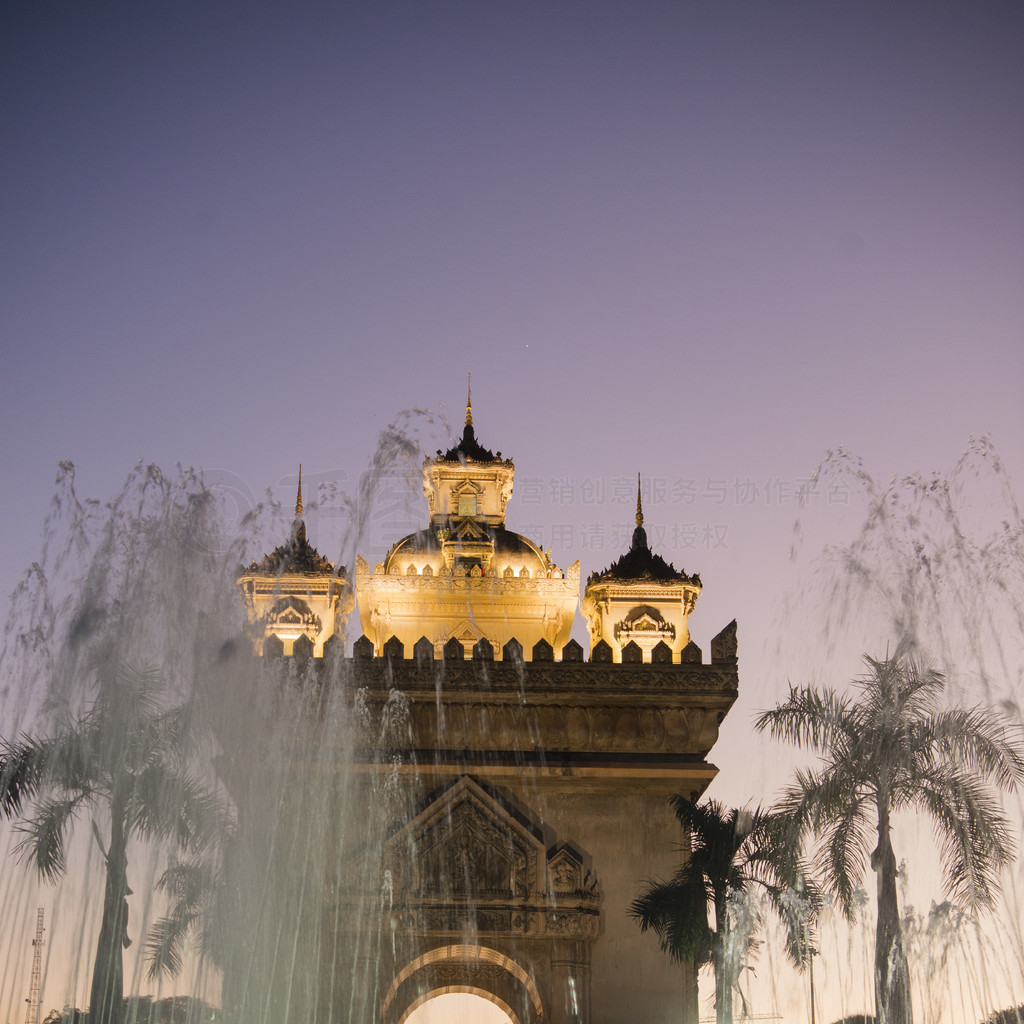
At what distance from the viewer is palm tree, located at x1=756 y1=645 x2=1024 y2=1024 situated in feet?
68.0

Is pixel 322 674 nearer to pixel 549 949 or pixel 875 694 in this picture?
pixel 549 949

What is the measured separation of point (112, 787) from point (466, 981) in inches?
417

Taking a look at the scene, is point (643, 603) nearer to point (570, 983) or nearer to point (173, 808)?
point (570, 983)

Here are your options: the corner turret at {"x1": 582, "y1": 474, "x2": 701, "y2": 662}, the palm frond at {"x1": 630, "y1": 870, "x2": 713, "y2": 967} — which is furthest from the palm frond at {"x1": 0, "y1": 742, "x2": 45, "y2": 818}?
the corner turret at {"x1": 582, "y1": 474, "x2": 701, "y2": 662}

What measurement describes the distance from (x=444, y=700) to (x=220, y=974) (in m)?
7.50

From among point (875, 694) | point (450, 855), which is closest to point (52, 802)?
point (450, 855)

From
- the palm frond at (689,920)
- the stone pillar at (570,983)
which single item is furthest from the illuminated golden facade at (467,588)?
the palm frond at (689,920)

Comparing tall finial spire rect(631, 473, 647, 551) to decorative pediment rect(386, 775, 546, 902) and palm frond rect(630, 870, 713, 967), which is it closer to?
decorative pediment rect(386, 775, 546, 902)

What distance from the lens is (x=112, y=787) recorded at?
2116cm

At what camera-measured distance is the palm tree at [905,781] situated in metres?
20.7

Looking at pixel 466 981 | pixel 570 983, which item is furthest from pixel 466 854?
pixel 570 983

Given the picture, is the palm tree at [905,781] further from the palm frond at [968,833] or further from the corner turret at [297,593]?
the corner turret at [297,593]

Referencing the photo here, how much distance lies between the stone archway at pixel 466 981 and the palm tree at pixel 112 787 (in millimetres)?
6557

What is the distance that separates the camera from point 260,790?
91.6 ft
